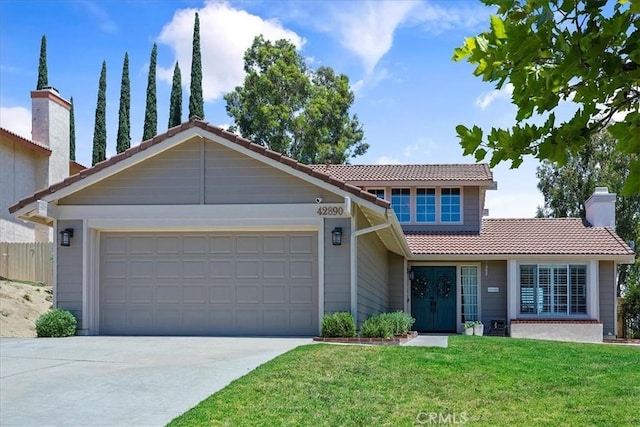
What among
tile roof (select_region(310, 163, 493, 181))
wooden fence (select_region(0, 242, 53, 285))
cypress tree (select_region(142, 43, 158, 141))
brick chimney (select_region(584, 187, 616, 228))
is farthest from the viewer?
cypress tree (select_region(142, 43, 158, 141))

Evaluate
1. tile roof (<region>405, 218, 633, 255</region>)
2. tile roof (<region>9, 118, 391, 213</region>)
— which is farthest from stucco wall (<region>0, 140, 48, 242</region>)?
tile roof (<region>405, 218, 633, 255</region>)

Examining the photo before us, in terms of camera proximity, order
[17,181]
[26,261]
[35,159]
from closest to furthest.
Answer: [26,261], [17,181], [35,159]

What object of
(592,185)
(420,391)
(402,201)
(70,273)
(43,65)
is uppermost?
(43,65)

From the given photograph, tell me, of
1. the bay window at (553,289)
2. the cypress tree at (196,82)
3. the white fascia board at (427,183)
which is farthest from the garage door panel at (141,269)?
the cypress tree at (196,82)

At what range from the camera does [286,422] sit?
731 centimetres

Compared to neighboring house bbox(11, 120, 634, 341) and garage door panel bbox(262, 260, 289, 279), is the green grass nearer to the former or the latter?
neighboring house bbox(11, 120, 634, 341)

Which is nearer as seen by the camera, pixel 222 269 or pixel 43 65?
pixel 222 269

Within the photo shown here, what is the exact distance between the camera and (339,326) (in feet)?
45.5

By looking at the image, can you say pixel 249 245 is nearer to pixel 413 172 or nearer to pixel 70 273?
pixel 70 273

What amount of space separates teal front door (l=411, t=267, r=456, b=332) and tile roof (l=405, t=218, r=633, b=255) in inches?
40.8

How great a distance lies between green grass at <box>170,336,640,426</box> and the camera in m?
7.50

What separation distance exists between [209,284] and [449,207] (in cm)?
1126

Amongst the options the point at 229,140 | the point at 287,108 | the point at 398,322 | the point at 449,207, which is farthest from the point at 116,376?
the point at 287,108

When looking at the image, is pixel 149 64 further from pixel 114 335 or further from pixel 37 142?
pixel 114 335
